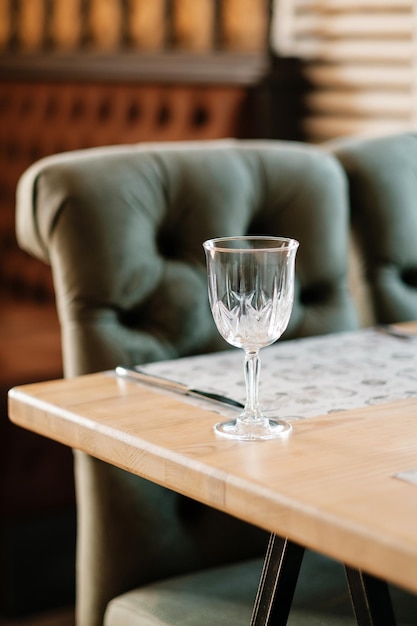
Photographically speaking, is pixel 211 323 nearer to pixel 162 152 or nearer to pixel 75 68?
pixel 162 152

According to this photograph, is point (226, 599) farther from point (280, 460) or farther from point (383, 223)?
point (383, 223)

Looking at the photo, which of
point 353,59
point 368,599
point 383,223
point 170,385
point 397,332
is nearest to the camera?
point 368,599

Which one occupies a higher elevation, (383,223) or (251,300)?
(251,300)

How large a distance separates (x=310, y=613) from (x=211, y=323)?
538 mm

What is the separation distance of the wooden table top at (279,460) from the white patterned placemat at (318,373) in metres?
0.05

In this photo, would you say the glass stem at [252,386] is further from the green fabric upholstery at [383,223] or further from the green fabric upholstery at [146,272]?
the green fabric upholstery at [383,223]

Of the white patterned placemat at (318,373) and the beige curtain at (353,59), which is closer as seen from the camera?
the white patterned placemat at (318,373)

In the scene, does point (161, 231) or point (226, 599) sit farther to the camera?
point (161, 231)

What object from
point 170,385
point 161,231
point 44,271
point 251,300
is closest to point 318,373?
point 170,385

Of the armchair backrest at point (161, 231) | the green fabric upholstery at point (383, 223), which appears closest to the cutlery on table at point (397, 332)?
the armchair backrest at point (161, 231)

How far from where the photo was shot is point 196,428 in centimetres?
114

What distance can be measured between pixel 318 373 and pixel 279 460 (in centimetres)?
38

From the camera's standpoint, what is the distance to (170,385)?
132cm

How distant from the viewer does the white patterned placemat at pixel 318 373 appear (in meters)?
1.25
